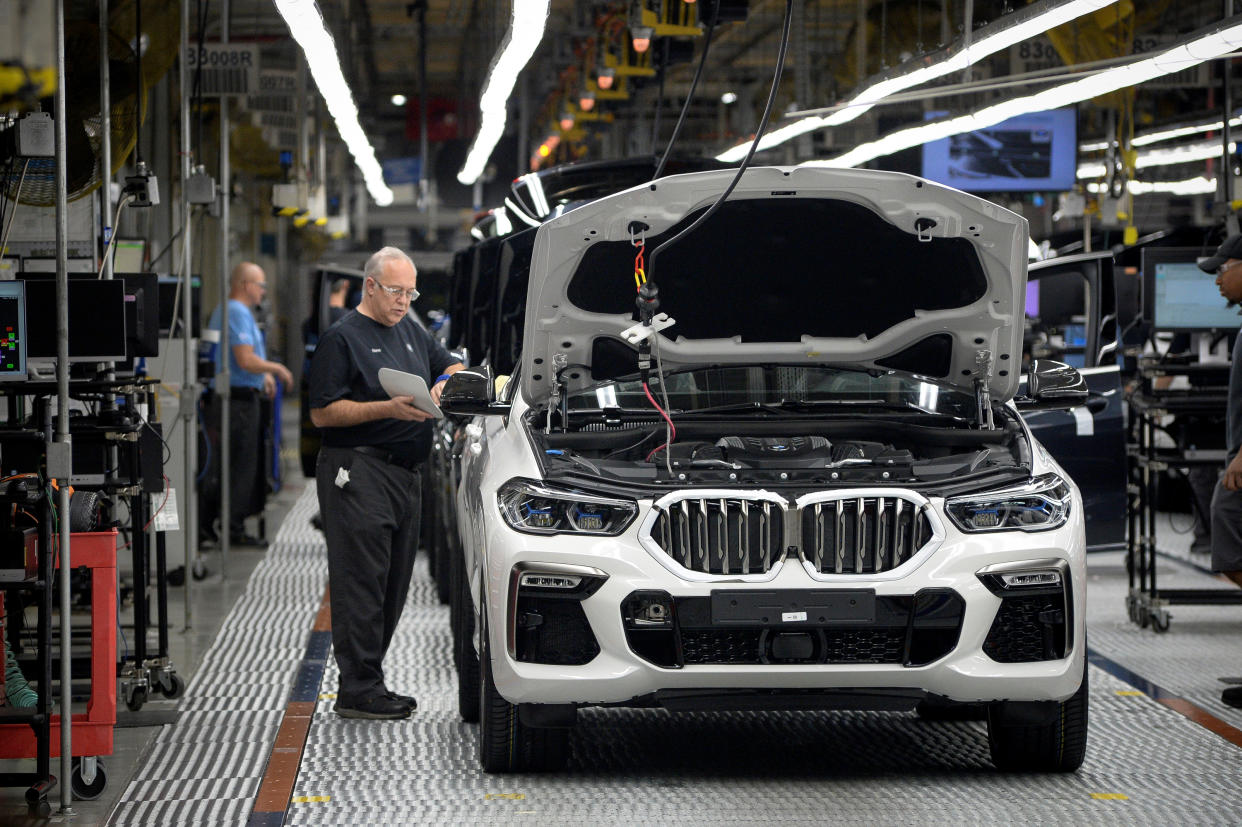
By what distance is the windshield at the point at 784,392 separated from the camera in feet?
18.4

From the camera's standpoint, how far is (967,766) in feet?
17.4

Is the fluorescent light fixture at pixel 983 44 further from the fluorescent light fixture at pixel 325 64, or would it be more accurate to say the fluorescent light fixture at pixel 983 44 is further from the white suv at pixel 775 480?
the fluorescent light fixture at pixel 325 64

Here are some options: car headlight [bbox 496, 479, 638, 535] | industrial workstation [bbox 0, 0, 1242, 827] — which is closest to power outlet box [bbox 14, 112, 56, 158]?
industrial workstation [bbox 0, 0, 1242, 827]

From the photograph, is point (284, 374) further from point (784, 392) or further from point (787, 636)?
point (787, 636)

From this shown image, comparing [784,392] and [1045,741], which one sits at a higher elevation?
[784,392]

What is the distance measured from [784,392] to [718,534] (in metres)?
1.14

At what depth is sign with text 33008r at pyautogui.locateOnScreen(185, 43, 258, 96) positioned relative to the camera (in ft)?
31.5

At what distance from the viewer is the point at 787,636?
472 centimetres

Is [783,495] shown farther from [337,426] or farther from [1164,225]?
[1164,225]

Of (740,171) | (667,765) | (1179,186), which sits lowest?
(667,765)

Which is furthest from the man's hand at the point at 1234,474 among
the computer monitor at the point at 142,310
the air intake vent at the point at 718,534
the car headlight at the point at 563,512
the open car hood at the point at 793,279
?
the computer monitor at the point at 142,310

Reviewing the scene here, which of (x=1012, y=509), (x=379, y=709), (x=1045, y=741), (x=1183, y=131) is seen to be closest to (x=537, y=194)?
(x=379, y=709)

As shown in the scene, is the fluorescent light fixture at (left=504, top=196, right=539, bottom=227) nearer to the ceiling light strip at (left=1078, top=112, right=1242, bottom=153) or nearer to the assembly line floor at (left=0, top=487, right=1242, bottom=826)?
the assembly line floor at (left=0, top=487, right=1242, bottom=826)

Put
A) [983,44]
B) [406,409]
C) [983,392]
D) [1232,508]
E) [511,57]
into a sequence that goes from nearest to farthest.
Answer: [983,392]
[406,409]
[1232,508]
[983,44]
[511,57]
